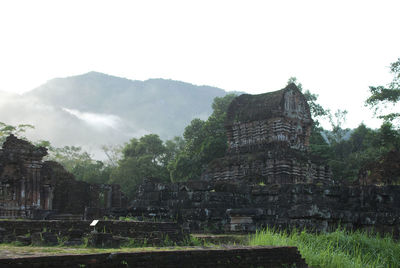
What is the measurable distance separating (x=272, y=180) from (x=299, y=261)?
1323cm

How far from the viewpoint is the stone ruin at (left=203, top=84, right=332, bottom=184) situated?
19750 millimetres

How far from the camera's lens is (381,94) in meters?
24.6

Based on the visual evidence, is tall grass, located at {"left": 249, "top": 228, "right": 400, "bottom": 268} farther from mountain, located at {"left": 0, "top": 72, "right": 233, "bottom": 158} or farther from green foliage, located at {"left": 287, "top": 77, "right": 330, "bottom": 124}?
mountain, located at {"left": 0, "top": 72, "right": 233, "bottom": 158}

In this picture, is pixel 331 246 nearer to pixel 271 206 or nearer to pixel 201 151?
pixel 271 206

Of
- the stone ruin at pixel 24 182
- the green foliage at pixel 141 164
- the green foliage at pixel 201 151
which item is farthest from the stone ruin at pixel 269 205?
the green foliage at pixel 141 164

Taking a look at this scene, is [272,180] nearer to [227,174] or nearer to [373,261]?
[227,174]

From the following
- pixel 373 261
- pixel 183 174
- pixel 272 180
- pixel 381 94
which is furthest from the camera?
pixel 183 174

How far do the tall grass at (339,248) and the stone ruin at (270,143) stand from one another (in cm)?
1062

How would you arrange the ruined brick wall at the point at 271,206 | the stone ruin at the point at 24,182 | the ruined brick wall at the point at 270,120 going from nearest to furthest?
the ruined brick wall at the point at 271,206, the stone ruin at the point at 24,182, the ruined brick wall at the point at 270,120

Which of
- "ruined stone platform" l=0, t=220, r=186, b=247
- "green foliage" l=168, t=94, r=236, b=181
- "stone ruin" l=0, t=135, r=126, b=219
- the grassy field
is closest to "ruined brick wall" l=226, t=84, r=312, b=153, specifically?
"stone ruin" l=0, t=135, r=126, b=219

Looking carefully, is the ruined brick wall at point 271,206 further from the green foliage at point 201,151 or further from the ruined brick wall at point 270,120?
the green foliage at point 201,151

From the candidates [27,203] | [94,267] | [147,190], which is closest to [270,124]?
[147,190]

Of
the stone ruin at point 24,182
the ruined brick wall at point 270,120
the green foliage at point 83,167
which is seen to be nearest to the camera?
the stone ruin at point 24,182

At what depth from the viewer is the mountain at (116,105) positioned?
153625 mm
